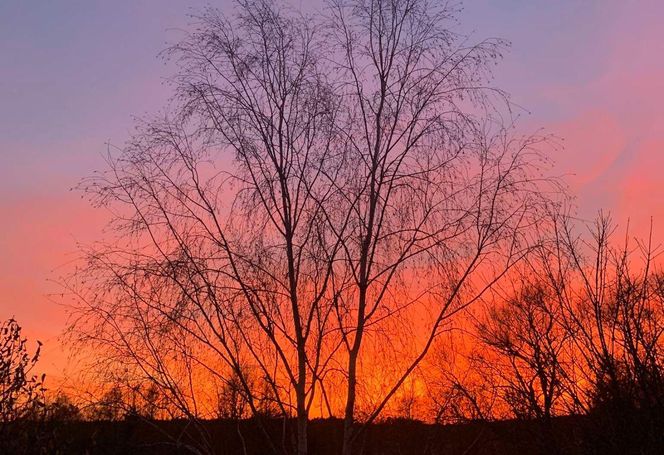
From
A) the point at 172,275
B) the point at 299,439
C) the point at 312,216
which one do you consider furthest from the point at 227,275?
the point at 299,439

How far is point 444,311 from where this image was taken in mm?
9070

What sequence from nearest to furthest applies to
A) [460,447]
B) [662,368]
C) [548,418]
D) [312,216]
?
[662,368]
[548,418]
[312,216]
[460,447]

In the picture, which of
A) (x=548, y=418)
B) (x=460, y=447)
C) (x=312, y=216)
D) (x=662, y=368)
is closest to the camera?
(x=662, y=368)

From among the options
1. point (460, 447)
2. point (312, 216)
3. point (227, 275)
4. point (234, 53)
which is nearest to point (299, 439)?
point (227, 275)

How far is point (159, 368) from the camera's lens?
31.7 ft

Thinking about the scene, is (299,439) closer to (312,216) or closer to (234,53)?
(312,216)

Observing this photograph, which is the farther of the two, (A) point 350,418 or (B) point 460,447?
(B) point 460,447

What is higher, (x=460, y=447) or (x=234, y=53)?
(x=234, y=53)

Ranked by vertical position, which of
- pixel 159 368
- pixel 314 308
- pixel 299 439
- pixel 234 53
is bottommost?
pixel 299 439

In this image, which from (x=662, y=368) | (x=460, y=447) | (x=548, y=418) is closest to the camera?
(x=662, y=368)

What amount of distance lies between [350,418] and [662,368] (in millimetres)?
3966

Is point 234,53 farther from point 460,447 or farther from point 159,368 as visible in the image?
point 460,447

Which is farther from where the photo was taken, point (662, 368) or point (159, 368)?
point (159, 368)

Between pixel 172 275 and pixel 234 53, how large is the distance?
3059mm
